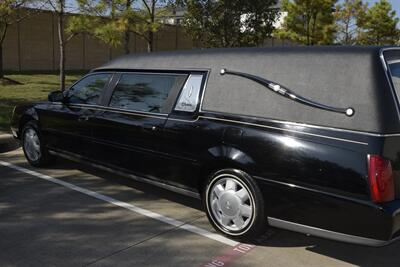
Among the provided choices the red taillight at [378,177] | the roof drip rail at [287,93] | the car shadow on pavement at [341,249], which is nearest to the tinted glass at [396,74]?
the roof drip rail at [287,93]

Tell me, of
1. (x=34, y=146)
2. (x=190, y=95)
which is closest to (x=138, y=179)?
(x=190, y=95)

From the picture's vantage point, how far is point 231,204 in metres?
4.31

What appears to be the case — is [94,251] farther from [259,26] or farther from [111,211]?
[259,26]

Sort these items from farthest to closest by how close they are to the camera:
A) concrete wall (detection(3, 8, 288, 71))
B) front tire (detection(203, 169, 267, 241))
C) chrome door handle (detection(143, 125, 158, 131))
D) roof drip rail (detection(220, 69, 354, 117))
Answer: concrete wall (detection(3, 8, 288, 71)) → chrome door handle (detection(143, 125, 158, 131)) → front tire (detection(203, 169, 267, 241)) → roof drip rail (detection(220, 69, 354, 117))

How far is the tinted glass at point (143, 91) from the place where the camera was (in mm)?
5016

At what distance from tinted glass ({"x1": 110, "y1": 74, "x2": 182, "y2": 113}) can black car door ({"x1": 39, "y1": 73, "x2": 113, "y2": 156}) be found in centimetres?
31

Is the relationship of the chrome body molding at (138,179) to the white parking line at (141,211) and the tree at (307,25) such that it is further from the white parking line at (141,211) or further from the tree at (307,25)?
the tree at (307,25)

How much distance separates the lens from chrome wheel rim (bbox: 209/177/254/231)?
4.22 metres

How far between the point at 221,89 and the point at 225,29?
13276 millimetres

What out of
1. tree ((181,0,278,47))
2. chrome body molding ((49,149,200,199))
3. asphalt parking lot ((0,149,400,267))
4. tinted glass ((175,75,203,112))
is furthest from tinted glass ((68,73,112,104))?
tree ((181,0,278,47))

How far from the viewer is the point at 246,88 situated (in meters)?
4.30

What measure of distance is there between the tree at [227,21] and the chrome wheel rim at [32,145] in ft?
36.8

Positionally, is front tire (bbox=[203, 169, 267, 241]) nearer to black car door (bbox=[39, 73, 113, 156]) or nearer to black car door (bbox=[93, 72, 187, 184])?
black car door (bbox=[93, 72, 187, 184])

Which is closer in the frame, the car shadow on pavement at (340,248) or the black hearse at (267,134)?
the black hearse at (267,134)
